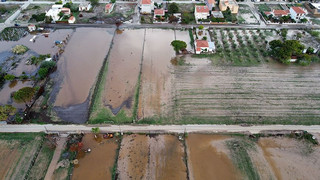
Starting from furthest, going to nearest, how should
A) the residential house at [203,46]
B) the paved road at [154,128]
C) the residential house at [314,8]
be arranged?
the residential house at [314,8]
the residential house at [203,46]
the paved road at [154,128]

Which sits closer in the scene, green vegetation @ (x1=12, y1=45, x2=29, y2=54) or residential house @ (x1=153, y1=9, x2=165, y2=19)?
green vegetation @ (x1=12, y1=45, x2=29, y2=54)

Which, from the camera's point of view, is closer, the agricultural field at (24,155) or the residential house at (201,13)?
the agricultural field at (24,155)

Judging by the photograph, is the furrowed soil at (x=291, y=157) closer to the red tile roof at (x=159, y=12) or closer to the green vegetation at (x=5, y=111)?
the green vegetation at (x=5, y=111)

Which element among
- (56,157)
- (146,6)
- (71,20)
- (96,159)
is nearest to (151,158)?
(96,159)

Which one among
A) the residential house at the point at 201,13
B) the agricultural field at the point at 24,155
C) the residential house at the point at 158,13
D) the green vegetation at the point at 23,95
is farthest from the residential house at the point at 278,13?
the agricultural field at the point at 24,155

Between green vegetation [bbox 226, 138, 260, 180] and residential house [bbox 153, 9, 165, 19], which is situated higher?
residential house [bbox 153, 9, 165, 19]

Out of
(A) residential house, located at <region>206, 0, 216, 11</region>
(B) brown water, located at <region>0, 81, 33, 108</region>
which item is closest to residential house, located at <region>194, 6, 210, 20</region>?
(A) residential house, located at <region>206, 0, 216, 11</region>

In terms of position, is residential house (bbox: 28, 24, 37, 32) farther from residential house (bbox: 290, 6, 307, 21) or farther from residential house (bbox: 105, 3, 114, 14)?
residential house (bbox: 290, 6, 307, 21)

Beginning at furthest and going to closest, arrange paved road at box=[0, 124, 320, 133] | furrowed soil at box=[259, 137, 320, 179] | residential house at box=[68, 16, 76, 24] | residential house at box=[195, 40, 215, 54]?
residential house at box=[68, 16, 76, 24] < residential house at box=[195, 40, 215, 54] < paved road at box=[0, 124, 320, 133] < furrowed soil at box=[259, 137, 320, 179]
